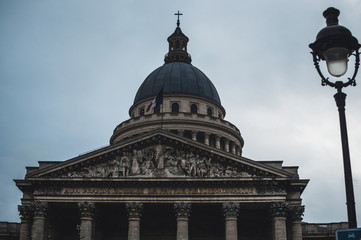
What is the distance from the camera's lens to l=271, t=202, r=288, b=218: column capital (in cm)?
4319

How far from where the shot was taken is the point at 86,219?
141ft

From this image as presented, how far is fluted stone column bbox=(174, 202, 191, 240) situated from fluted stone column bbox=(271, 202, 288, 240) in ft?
24.5

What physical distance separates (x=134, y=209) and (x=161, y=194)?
2668 mm

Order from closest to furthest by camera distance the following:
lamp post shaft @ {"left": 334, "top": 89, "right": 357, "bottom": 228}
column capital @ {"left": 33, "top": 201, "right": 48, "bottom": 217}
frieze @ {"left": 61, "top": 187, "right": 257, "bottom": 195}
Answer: lamp post shaft @ {"left": 334, "top": 89, "right": 357, "bottom": 228} → column capital @ {"left": 33, "top": 201, "right": 48, "bottom": 217} → frieze @ {"left": 61, "top": 187, "right": 257, "bottom": 195}

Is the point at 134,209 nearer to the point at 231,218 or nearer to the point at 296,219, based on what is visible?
the point at 231,218

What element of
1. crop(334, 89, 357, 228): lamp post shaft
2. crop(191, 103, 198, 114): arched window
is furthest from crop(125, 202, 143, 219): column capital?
crop(334, 89, 357, 228): lamp post shaft

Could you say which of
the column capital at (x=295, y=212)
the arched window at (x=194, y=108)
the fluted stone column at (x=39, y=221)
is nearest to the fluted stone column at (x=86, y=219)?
the fluted stone column at (x=39, y=221)

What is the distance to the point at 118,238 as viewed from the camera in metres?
48.7

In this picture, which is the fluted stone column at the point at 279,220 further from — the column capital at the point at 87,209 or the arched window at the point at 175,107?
the arched window at the point at 175,107

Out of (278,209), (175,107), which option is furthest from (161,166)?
(175,107)

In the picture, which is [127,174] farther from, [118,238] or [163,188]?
[118,238]

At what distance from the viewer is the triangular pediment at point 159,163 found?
44375 mm

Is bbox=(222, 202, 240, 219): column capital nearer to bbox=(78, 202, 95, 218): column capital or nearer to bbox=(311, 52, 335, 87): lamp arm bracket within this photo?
bbox=(78, 202, 95, 218): column capital

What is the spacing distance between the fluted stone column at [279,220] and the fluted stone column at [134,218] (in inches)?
458
